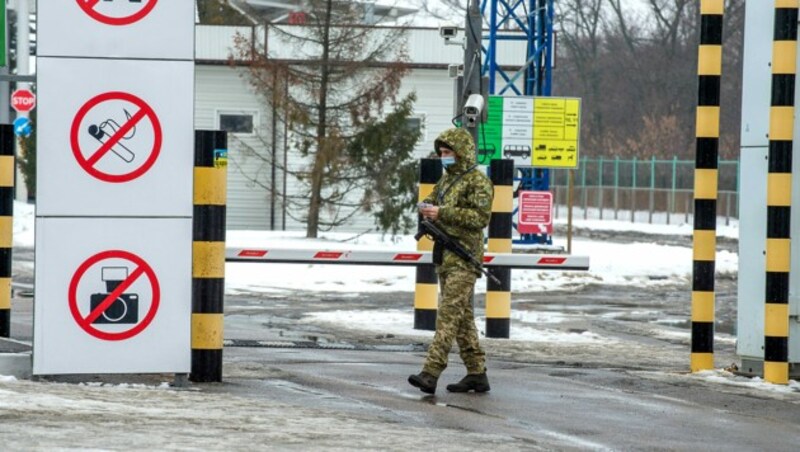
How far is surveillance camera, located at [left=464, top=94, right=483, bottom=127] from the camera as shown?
17.3 m

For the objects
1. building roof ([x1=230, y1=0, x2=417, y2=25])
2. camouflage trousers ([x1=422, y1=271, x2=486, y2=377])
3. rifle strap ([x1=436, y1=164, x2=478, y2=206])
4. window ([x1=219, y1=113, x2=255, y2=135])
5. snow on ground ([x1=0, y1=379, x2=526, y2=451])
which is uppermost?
building roof ([x1=230, y1=0, x2=417, y2=25])

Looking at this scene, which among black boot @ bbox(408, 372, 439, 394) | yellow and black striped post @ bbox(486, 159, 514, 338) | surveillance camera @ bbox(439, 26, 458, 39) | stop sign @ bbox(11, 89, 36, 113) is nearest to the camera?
black boot @ bbox(408, 372, 439, 394)

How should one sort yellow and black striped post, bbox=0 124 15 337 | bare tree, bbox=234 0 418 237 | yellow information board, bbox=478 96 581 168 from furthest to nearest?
bare tree, bbox=234 0 418 237 < yellow information board, bbox=478 96 581 168 < yellow and black striped post, bbox=0 124 15 337

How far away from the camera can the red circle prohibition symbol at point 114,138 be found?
8977 mm

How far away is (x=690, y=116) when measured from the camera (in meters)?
80.1

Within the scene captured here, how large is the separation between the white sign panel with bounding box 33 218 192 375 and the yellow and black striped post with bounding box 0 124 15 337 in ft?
8.01

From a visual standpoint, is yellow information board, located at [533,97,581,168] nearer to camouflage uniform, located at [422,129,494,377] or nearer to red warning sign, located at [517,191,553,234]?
red warning sign, located at [517,191,553,234]

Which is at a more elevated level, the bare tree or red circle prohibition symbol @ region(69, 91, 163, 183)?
the bare tree

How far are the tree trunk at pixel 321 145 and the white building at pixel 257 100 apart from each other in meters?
6.28

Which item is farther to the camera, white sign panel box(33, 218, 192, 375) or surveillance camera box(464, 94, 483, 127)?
surveillance camera box(464, 94, 483, 127)

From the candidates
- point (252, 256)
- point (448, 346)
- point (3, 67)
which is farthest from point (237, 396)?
point (252, 256)

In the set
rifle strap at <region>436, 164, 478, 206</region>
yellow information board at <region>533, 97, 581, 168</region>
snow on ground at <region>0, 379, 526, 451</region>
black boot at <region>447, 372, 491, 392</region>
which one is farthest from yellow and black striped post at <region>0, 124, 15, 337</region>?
yellow information board at <region>533, 97, 581, 168</region>

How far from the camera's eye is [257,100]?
4341 cm

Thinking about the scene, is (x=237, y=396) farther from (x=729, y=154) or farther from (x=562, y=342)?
(x=729, y=154)
